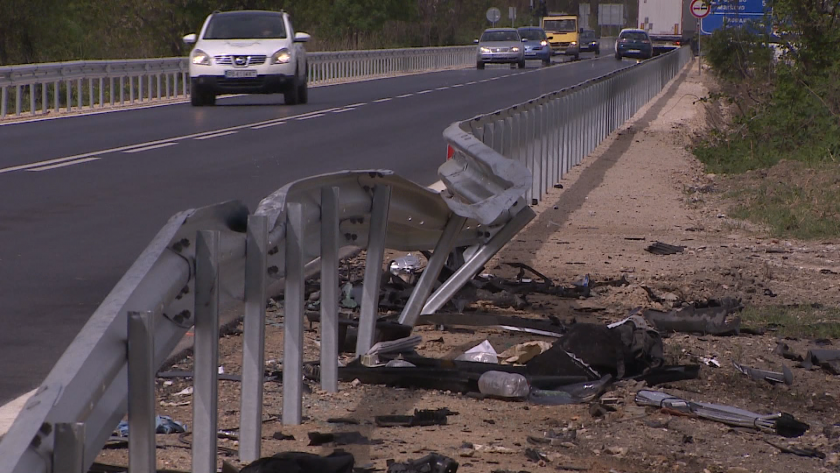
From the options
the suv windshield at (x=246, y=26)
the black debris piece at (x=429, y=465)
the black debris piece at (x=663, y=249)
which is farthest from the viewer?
the suv windshield at (x=246, y=26)

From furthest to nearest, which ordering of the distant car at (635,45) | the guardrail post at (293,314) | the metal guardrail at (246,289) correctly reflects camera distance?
the distant car at (635,45) < the guardrail post at (293,314) < the metal guardrail at (246,289)

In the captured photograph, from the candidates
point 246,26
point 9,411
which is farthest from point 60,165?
point 246,26

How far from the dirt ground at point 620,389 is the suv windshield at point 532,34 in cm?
5470

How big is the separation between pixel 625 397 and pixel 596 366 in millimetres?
358

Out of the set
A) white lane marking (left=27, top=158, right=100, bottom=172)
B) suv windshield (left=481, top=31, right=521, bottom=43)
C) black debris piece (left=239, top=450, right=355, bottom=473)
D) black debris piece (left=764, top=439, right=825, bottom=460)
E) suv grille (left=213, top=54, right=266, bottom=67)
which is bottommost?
black debris piece (left=764, top=439, right=825, bottom=460)

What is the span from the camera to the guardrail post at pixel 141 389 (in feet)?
10.1

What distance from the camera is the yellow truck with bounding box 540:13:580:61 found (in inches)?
3127

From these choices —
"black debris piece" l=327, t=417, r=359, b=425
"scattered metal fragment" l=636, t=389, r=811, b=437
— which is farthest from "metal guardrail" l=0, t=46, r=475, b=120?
"scattered metal fragment" l=636, t=389, r=811, b=437

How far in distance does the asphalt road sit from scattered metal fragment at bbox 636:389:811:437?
2585 mm

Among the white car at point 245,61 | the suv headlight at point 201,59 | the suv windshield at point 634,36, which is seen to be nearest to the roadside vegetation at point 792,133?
the white car at point 245,61

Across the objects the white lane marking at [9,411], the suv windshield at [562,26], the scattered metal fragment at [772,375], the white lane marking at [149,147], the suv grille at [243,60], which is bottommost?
the scattered metal fragment at [772,375]

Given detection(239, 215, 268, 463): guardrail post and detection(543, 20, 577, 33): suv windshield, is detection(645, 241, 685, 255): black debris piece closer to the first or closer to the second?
detection(239, 215, 268, 463): guardrail post

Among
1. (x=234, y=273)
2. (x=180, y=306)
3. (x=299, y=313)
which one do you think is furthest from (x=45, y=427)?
(x=299, y=313)

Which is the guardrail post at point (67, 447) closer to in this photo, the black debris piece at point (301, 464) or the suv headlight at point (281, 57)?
the black debris piece at point (301, 464)
